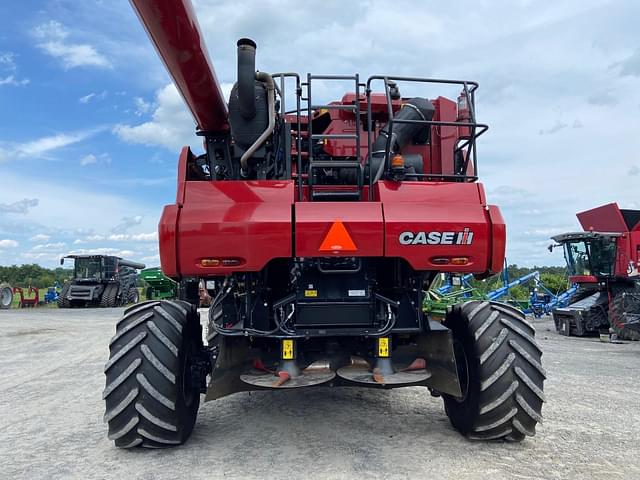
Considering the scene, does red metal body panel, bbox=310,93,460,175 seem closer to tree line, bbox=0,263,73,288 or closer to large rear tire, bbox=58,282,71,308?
large rear tire, bbox=58,282,71,308

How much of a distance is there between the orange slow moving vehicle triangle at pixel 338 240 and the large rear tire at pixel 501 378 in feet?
4.06

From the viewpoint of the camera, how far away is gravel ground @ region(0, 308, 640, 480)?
3809 millimetres

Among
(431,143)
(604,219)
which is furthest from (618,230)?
(431,143)

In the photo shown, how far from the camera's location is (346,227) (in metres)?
4.07

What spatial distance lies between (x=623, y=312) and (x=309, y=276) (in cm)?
1287

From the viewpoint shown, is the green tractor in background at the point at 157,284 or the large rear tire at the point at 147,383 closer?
the large rear tire at the point at 147,383

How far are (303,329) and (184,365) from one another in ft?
3.27

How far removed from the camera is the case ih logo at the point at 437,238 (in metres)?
4.12

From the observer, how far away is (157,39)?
138 inches

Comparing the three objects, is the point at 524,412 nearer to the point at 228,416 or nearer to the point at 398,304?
the point at 398,304

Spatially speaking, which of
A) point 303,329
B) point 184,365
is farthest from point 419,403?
point 184,365

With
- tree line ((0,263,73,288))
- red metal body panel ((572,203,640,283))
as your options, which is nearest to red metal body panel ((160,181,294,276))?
red metal body panel ((572,203,640,283))

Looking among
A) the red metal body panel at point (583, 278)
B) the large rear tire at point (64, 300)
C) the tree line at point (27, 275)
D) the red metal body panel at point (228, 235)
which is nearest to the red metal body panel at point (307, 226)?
the red metal body panel at point (228, 235)

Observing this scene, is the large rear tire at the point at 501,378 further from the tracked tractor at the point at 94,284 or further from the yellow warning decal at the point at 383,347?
the tracked tractor at the point at 94,284
